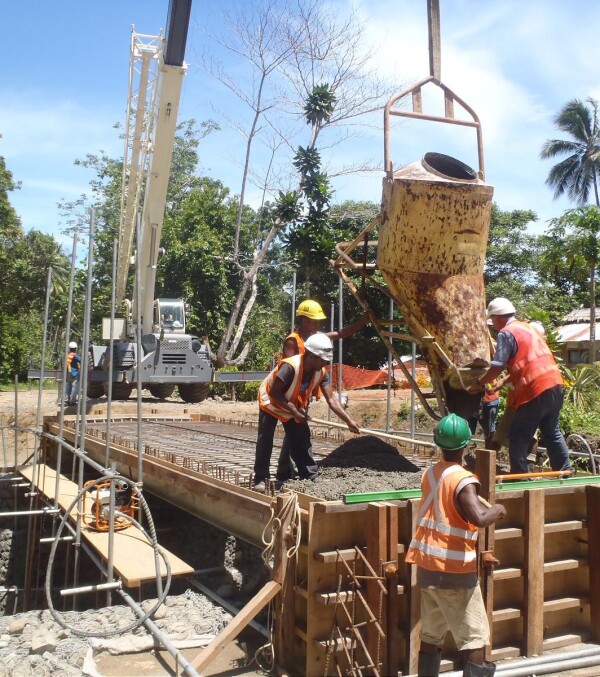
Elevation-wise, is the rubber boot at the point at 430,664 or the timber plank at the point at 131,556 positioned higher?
the rubber boot at the point at 430,664

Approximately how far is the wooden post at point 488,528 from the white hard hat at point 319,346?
54.5 inches

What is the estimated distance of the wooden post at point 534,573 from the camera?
427 cm

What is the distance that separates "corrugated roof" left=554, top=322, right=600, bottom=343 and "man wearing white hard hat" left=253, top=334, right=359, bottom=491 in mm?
22258

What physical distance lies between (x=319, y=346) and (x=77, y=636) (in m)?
2.53

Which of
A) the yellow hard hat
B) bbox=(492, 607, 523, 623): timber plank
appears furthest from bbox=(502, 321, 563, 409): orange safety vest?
bbox=(492, 607, 523, 623): timber plank

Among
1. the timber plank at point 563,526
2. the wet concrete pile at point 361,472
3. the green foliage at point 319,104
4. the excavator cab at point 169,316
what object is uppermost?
the green foliage at point 319,104

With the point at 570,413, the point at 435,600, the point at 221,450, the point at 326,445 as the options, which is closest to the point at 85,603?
the point at 221,450

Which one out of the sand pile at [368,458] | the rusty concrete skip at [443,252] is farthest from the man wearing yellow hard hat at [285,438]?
the rusty concrete skip at [443,252]

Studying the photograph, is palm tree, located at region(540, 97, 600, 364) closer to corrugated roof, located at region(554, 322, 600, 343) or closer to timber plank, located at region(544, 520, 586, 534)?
corrugated roof, located at region(554, 322, 600, 343)

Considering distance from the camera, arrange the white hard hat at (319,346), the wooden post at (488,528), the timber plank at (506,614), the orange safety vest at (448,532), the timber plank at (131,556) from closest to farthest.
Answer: the orange safety vest at (448,532), the wooden post at (488,528), the timber plank at (506,614), the white hard hat at (319,346), the timber plank at (131,556)

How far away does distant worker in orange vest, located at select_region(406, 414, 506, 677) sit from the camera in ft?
11.0

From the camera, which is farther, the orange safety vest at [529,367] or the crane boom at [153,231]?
the crane boom at [153,231]

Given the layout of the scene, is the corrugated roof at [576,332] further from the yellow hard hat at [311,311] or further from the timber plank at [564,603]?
the timber plank at [564,603]

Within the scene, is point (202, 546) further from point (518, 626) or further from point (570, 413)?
point (570, 413)
